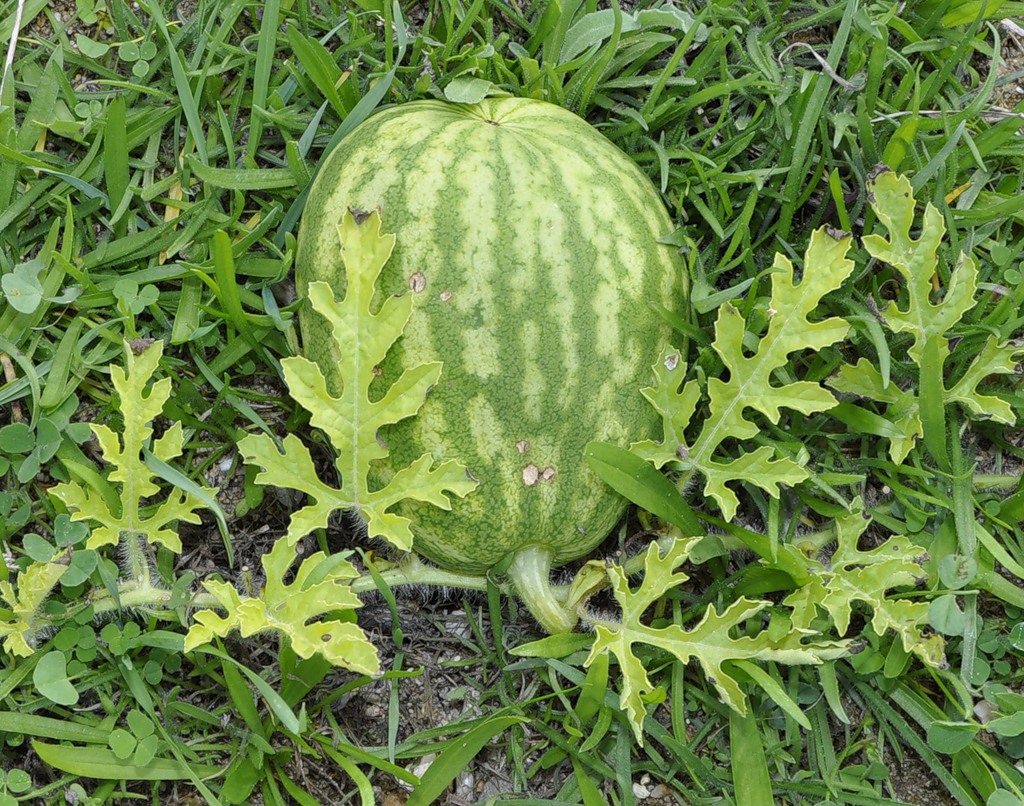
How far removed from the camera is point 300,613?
2922mm

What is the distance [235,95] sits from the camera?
342 centimetres

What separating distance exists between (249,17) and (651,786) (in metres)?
2.82

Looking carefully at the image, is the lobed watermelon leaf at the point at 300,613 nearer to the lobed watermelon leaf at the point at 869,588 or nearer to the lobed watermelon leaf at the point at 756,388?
the lobed watermelon leaf at the point at 756,388

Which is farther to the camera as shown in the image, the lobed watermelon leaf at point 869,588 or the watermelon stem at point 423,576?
the watermelon stem at point 423,576

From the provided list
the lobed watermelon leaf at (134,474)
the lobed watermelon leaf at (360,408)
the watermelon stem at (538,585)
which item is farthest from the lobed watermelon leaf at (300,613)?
the watermelon stem at (538,585)

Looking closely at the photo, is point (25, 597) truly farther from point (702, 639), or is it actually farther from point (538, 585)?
point (702, 639)

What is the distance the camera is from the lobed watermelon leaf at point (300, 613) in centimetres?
286

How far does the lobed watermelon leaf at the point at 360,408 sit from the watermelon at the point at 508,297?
7 cm

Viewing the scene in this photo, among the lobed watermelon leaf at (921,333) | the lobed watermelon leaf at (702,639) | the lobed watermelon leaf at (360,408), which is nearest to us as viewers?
the lobed watermelon leaf at (360,408)

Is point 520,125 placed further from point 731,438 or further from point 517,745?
point 517,745

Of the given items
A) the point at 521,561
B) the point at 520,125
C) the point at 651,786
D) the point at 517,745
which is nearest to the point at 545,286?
the point at 520,125

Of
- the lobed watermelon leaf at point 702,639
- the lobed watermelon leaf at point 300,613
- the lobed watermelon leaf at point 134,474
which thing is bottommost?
the lobed watermelon leaf at point 702,639

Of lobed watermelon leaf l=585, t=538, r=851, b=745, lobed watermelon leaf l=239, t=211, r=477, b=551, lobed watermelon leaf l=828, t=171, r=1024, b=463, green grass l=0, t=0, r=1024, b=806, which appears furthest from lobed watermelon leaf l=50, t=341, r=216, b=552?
lobed watermelon leaf l=828, t=171, r=1024, b=463

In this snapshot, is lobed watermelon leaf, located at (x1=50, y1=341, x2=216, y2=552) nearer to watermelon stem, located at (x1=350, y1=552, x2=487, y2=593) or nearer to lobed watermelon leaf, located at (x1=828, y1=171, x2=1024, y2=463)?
watermelon stem, located at (x1=350, y1=552, x2=487, y2=593)
